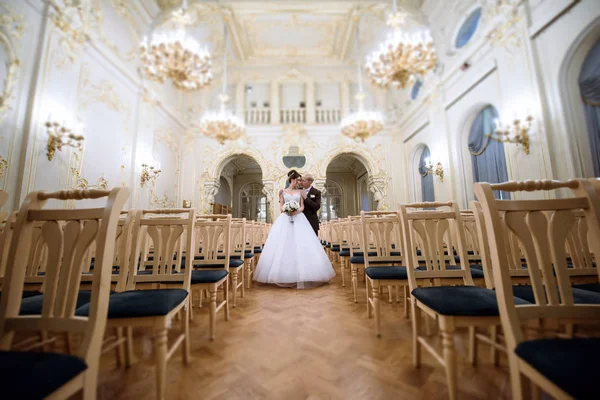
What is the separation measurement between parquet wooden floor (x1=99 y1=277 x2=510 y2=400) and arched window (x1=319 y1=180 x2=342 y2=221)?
1223 cm

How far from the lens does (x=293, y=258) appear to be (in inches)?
141

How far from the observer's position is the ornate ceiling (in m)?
7.51

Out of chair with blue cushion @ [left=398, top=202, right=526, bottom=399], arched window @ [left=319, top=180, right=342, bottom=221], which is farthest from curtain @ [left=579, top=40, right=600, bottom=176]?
arched window @ [left=319, top=180, right=342, bottom=221]

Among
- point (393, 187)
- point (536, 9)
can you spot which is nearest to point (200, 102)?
point (393, 187)

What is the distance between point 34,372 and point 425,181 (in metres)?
9.04

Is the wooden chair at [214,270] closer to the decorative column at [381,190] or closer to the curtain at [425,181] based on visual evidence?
the curtain at [425,181]

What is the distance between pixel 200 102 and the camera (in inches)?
378

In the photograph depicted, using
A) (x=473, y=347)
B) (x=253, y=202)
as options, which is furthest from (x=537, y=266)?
(x=253, y=202)

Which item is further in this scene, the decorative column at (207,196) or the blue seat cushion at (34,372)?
the decorative column at (207,196)

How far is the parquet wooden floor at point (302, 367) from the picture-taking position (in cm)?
127

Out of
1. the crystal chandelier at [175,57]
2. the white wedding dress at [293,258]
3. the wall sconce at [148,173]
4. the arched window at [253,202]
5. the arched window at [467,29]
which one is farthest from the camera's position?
the arched window at [253,202]

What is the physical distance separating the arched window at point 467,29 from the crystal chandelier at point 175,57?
578cm

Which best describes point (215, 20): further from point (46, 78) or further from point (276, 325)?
point (276, 325)

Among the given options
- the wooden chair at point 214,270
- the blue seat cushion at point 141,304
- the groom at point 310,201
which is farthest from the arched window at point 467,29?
A: the blue seat cushion at point 141,304
